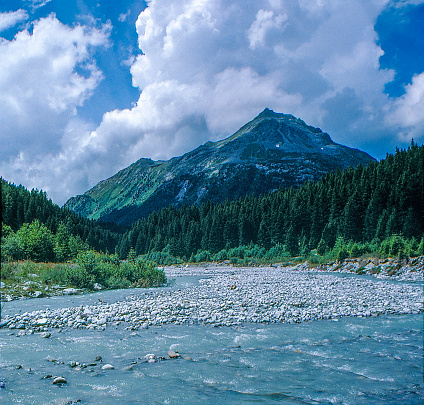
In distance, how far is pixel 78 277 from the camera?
21.3m

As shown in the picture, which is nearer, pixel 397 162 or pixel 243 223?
pixel 397 162

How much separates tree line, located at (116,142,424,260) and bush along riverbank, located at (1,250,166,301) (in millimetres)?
37816

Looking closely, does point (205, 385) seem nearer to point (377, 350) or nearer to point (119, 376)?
point (119, 376)

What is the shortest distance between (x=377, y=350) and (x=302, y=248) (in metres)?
60.0

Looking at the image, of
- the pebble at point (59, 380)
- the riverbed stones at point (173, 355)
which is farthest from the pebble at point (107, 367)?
the riverbed stones at point (173, 355)

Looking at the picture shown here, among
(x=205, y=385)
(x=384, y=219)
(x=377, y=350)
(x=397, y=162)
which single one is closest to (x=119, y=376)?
(x=205, y=385)

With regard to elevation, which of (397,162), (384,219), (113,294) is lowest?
(113,294)

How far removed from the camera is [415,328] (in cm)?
1209

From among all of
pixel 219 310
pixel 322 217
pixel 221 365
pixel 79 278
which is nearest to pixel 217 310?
pixel 219 310

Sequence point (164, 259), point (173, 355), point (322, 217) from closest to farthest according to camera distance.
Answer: point (173, 355)
point (322, 217)
point (164, 259)

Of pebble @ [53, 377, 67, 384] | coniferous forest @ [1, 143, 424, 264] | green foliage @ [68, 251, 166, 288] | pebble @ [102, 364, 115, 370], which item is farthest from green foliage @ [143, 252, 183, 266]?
pebble @ [53, 377, 67, 384]

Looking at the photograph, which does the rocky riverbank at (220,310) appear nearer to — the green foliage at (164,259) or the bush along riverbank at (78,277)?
the bush along riverbank at (78,277)

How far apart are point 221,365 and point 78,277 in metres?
16.4

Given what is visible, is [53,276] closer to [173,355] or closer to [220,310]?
[220,310]
